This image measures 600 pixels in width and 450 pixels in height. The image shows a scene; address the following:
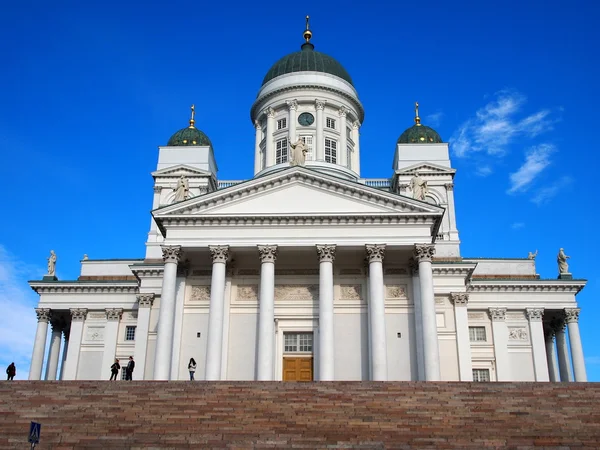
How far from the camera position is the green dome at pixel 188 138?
5069 centimetres

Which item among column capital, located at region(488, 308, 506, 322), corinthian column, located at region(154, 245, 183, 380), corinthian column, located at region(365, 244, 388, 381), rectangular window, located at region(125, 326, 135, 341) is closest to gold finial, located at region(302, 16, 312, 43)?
Answer: column capital, located at region(488, 308, 506, 322)

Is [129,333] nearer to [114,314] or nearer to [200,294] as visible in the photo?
[114,314]

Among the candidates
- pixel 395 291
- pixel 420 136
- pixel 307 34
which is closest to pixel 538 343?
pixel 395 291

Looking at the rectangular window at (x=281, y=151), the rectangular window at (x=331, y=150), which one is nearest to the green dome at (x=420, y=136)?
the rectangular window at (x=331, y=150)

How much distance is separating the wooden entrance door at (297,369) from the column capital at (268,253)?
5110 millimetres

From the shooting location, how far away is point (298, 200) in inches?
1313

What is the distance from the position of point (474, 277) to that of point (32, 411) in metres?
31.5

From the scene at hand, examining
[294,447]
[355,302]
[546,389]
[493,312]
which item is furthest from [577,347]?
[294,447]

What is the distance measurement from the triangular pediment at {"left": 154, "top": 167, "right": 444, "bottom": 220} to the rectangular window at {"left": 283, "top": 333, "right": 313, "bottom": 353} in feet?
Result: 20.2

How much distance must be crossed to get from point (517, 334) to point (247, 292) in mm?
19064

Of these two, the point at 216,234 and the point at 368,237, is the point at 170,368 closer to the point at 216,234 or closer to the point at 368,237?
the point at 216,234

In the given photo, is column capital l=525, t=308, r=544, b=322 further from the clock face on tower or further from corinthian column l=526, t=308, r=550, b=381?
the clock face on tower

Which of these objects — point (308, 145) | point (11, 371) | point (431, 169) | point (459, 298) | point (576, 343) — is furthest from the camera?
point (431, 169)

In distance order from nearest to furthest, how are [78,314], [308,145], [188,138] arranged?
[78,314] → [308,145] → [188,138]
